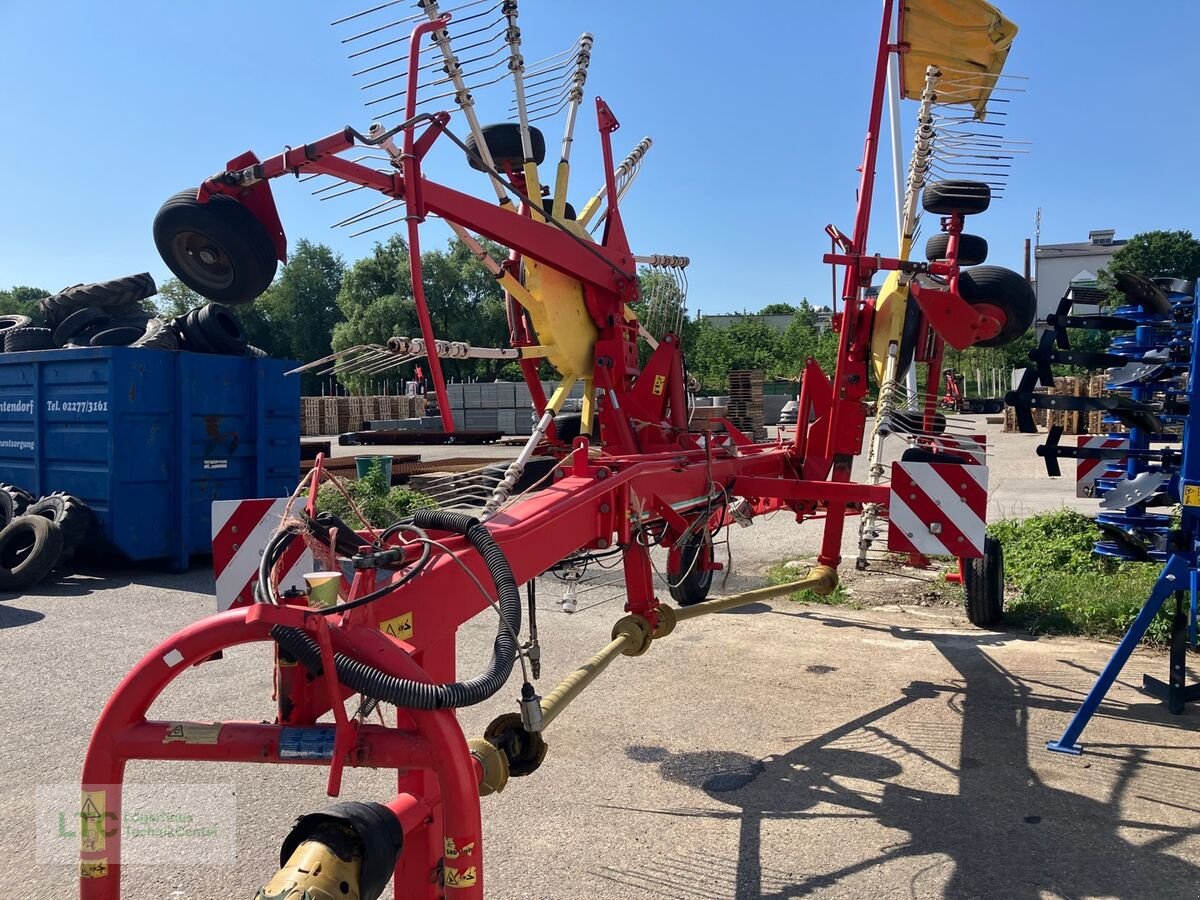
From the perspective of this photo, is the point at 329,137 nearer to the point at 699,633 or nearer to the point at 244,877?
the point at 244,877

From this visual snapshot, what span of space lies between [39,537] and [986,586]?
754 cm

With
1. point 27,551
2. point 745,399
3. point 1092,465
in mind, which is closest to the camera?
point 1092,465

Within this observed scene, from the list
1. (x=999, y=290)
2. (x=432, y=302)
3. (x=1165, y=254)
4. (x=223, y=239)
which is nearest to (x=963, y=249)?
(x=999, y=290)

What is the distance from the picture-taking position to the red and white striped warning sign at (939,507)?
14.9ft

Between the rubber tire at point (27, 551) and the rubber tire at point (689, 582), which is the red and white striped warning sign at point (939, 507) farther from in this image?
the rubber tire at point (27, 551)

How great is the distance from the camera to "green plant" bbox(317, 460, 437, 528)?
8703 millimetres

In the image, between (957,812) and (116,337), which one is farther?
(116,337)

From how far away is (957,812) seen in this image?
3.64m

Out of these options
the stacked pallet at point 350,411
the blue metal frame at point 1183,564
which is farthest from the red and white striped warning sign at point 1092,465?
the stacked pallet at point 350,411

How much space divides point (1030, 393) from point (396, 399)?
97.4 ft

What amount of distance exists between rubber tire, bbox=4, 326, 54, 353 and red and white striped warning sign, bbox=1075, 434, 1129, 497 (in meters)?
9.74

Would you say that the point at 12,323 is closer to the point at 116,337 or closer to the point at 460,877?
the point at 116,337

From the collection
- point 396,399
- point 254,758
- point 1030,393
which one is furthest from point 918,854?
point 396,399

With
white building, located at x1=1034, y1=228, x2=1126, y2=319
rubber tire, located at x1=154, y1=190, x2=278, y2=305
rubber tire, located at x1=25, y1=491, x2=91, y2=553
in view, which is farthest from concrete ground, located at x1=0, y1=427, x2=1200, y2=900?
white building, located at x1=1034, y1=228, x2=1126, y2=319
